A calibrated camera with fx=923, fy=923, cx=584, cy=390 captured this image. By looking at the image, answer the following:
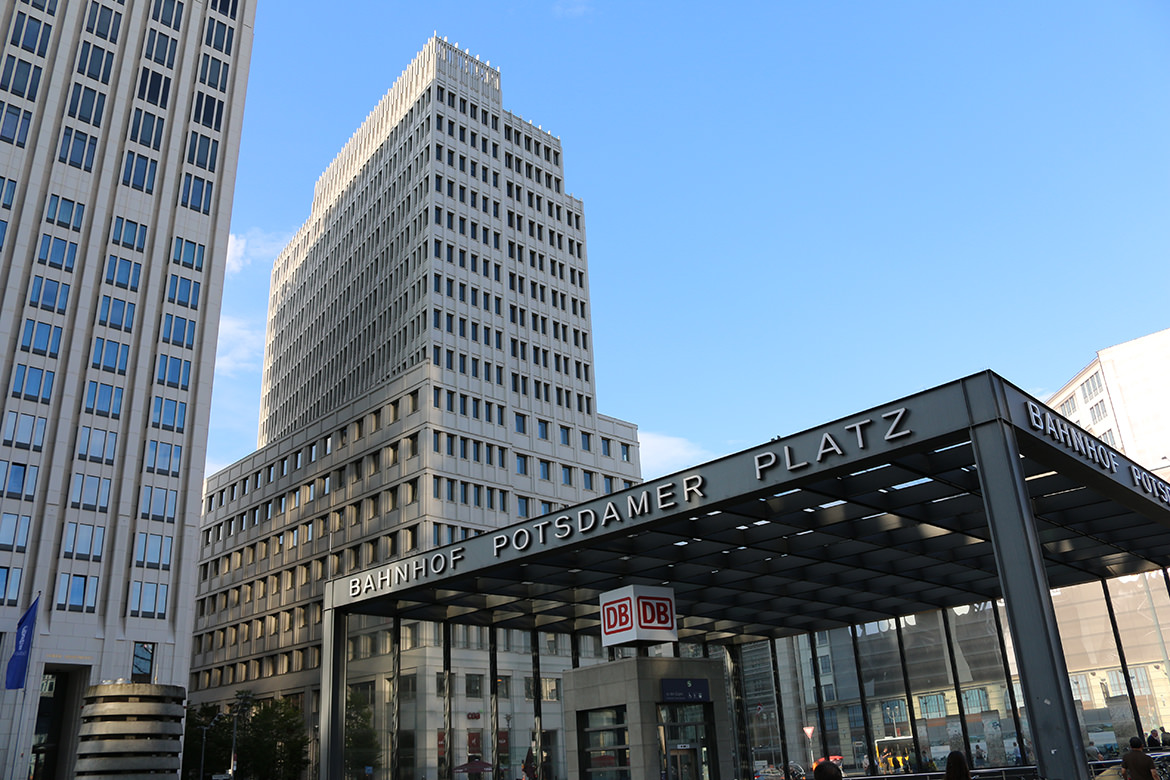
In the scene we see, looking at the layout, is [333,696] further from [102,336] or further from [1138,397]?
[1138,397]

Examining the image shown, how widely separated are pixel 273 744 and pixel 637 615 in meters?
48.2

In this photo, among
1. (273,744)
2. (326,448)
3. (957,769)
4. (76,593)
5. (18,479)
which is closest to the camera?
(957,769)

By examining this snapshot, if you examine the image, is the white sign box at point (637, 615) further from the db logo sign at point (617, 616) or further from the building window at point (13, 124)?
the building window at point (13, 124)

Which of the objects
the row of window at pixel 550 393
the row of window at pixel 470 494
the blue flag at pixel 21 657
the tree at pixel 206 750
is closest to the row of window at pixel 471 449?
the row of window at pixel 470 494

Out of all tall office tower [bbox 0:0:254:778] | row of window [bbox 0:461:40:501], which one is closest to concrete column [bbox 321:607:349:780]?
tall office tower [bbox 0:0:254:778]

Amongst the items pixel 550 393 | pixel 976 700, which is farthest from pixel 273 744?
pixel 976 700

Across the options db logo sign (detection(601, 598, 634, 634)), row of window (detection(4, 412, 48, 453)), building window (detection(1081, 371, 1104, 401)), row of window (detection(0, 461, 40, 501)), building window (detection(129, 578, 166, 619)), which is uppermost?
building window (detection(1081, 371, 1104, 401))

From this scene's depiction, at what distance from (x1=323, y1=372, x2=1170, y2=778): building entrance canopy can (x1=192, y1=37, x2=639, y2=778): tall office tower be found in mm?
33494

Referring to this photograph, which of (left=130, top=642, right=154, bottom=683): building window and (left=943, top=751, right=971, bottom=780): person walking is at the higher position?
(left=130, top=642, right=154, bottom=683): building window

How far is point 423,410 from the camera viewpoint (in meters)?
74.4

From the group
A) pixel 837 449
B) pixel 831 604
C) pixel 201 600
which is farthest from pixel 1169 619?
pixel 201 600

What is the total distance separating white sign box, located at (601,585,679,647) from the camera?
93.1 feet

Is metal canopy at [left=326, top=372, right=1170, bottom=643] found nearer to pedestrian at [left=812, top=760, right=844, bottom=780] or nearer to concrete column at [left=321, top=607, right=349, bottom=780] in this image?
concrete column at [left=321, top=607, right=349, bottom=780]

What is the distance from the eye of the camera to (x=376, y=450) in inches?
3083
